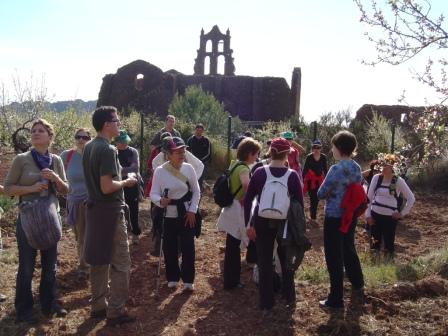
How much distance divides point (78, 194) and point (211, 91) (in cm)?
2837

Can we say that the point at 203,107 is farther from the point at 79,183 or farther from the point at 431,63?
the point at 431,63

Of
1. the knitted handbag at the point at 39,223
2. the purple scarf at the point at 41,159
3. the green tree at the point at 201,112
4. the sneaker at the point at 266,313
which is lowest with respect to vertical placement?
the sneaker at the point at 266,313

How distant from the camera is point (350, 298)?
4.98 meters

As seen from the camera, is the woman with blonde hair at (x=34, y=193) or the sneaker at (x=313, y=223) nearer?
the woman with blonde hair at (x=34, y=193)

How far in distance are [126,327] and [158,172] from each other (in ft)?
5.45

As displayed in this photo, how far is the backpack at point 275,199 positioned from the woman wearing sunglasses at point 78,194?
247 centimetres

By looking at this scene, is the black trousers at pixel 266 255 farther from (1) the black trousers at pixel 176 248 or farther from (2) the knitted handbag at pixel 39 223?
(2) the knitted handbag at pixel 39 223

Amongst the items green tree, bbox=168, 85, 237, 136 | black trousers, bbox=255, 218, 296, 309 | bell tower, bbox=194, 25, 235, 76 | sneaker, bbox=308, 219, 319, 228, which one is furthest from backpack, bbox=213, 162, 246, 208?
bell tower, bbox=194, 25, 235, 76

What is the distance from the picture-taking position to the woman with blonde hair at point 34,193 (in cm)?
460

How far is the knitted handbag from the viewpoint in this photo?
4.57 m

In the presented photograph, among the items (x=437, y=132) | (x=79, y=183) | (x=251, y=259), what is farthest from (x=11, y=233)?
(x=437, y=132)

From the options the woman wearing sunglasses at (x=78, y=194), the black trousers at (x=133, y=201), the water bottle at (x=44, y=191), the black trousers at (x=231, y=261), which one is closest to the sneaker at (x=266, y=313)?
the black trousers at (x=231, y=261)

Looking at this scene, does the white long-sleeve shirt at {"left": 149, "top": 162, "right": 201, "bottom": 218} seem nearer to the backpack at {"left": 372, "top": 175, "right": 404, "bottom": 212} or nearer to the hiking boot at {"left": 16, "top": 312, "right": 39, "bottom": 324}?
the hiking boot at {"left": 16, "top": 312, "right": 39, "bottom": 324}

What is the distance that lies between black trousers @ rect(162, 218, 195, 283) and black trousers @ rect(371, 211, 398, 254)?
2563 millimetres
